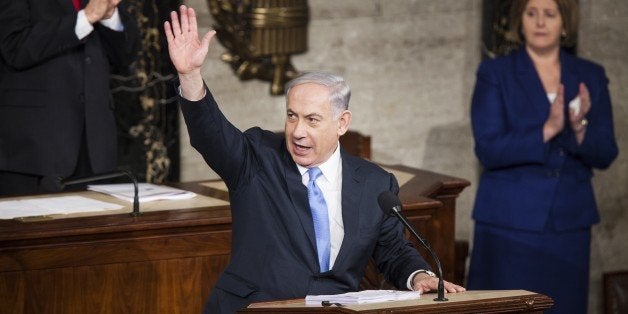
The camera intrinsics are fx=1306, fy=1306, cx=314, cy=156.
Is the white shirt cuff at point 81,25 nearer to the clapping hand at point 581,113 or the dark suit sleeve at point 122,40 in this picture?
the dark suit sleeve at point 122,40

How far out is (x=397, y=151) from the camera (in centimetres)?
769

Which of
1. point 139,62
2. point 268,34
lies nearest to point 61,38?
point 139,62

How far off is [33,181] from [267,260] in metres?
2.07

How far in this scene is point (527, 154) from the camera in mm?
5941

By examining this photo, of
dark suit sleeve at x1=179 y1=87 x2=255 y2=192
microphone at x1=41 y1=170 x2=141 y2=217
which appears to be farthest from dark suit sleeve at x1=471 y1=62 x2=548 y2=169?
dark suit sleeve at x1=179 y1=87 x2=255 y2=192

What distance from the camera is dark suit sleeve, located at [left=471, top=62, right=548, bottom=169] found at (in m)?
5.93

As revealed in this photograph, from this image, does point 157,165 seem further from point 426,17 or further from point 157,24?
point 426,17

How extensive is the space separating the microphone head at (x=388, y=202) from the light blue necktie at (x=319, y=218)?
0.27m

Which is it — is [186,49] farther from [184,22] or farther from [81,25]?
[81,25]

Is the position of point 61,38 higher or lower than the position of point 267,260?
higher

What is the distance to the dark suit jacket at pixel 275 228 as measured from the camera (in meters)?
4.02

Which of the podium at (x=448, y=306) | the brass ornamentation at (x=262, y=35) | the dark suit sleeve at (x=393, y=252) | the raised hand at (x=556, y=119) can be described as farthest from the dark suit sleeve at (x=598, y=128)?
the podium at (x=448, y=306)

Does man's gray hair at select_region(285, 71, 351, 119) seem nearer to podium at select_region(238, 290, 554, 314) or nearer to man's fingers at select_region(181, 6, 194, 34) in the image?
man's fingers at select_region(181, 6, 194, 34)

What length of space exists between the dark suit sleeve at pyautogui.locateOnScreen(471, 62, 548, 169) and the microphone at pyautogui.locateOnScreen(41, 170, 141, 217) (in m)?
1.72
